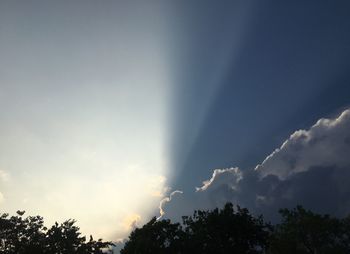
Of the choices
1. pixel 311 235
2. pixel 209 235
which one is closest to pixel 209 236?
pixel 209 235

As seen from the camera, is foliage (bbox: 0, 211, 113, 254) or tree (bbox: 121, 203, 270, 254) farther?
tree (bbox: 121, 203, 270, 254)

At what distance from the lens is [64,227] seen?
147 ft

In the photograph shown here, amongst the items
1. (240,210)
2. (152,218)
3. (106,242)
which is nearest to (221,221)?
(240,210)

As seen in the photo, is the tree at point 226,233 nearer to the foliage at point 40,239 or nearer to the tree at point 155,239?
the tree at point 155,239

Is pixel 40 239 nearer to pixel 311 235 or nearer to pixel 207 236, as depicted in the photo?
pixel 207 236

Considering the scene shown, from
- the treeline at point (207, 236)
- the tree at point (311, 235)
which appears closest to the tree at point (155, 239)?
the treeline at point (207, 236)

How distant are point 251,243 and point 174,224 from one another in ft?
47.2

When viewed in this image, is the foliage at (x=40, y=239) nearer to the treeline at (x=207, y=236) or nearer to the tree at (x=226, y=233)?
the treeline at (x=207, y=236)

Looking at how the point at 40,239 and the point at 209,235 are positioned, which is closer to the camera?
Result: the point at 40,239

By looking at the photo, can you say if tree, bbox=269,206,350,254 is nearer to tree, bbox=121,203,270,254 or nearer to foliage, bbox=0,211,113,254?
tree, bbox=121,203,270,254

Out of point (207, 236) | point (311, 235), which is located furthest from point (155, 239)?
point (311, 235)

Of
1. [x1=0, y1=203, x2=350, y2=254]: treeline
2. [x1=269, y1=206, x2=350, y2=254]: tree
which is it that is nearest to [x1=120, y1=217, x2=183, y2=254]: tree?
[x1=0, y1=203, x2=350, y2=254]: treeline

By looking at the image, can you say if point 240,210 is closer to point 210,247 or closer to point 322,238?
point 210,247

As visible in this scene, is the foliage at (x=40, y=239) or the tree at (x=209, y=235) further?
the tree at (x=209, y=235)
